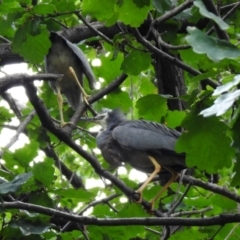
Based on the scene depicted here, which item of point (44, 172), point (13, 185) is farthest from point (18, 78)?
point (44, 172)

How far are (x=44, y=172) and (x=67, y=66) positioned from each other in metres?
2.44

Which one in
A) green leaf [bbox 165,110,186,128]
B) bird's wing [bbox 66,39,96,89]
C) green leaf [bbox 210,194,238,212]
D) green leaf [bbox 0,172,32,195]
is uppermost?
green leaf [bbox 0,172,32,195]

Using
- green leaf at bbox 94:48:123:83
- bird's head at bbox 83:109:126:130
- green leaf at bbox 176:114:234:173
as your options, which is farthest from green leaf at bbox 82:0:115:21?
bird's head at bbox 83:109:126:130

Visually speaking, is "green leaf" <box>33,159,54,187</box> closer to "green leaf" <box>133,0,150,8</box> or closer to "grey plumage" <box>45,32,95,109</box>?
"green leaf" <box>133,0,150,8</box>

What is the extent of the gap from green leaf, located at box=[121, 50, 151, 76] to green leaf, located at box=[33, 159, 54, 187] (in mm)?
659

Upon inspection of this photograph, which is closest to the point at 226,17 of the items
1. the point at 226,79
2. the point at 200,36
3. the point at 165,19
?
the point at 165,19

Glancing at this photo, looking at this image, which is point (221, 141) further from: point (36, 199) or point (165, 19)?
point (36, 199)

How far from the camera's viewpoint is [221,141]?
8.18 feet

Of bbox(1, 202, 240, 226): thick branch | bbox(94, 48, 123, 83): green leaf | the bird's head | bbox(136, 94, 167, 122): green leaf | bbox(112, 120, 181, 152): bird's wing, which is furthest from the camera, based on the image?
the bird's head

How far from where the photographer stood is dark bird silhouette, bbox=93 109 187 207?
402 centimetres

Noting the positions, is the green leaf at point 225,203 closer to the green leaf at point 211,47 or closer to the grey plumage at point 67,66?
the green leaf at point 211,47

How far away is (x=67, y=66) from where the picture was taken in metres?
5.62

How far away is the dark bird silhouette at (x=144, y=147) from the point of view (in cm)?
402

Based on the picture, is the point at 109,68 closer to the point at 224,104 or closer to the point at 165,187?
the point at 165,187
